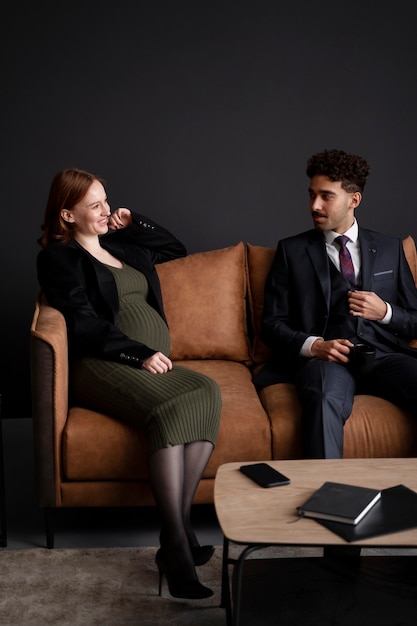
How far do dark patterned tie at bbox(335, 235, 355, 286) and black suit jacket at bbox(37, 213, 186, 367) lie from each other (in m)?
0.73

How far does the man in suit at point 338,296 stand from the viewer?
9.28ft

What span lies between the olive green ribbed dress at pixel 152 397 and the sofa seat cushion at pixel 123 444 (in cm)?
6

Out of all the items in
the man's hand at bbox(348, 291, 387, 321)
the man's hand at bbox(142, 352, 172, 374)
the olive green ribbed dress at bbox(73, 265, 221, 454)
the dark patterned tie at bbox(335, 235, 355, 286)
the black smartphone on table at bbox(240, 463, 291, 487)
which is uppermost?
the dark patterned tie at bbox(335, 235, 355, 286)

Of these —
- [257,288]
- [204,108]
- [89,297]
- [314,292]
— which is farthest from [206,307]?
[204,108]

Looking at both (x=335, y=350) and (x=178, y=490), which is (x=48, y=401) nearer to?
(x=178, y=490)

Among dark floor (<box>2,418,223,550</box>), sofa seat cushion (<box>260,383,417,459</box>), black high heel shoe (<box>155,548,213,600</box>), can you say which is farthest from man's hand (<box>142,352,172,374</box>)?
black high heel shoe (<box>155,548,213,600</box>)

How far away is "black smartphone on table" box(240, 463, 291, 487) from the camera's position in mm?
1894

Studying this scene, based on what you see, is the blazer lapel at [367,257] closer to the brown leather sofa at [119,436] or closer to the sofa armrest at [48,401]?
the brown leather sofa at [119,436]

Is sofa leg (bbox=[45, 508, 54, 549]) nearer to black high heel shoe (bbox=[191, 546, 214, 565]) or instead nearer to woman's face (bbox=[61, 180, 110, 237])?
black high heel shoe (bbox=[191, 546, 214, 565])

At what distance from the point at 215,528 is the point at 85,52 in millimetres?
2275

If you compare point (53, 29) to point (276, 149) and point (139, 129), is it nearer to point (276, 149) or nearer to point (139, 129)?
point (139, 129)

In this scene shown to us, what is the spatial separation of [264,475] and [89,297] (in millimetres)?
1128

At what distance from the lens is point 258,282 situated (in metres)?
3.26

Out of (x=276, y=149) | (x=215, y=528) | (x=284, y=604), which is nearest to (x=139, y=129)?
(x=276, y=149)
